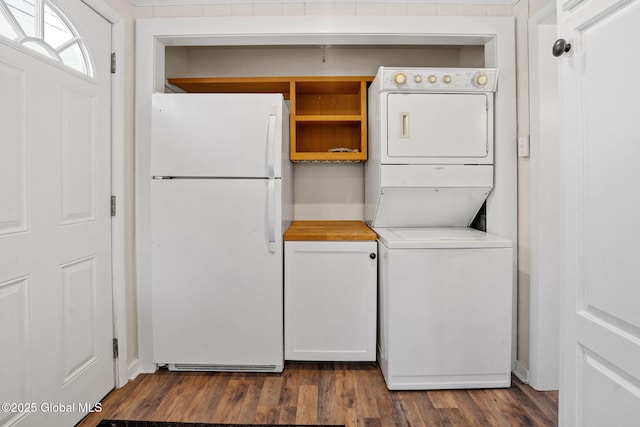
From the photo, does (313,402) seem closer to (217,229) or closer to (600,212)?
(217,229)

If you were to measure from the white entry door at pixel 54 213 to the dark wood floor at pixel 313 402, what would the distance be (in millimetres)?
297

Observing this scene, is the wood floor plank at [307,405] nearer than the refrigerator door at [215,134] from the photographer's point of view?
Yes

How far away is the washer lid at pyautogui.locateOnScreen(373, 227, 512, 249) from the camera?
194cm

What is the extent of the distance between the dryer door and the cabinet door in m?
0.67

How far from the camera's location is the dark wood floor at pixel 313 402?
1.75m

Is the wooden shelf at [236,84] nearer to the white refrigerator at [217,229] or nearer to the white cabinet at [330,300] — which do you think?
the white refrigerator at [217,229]

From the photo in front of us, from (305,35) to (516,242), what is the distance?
5.93ft

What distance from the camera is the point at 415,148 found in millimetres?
2199

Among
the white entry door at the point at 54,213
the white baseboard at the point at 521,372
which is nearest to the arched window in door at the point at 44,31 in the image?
the white entry door at the point at 54,213

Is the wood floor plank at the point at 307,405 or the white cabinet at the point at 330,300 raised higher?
the white cabinet at the point at 330,300

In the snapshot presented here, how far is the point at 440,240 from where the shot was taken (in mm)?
1968

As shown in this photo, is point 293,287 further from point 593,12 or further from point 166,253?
point 593,12

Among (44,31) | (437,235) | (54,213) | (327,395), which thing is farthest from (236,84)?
(327,395)

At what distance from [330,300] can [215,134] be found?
1.19m
